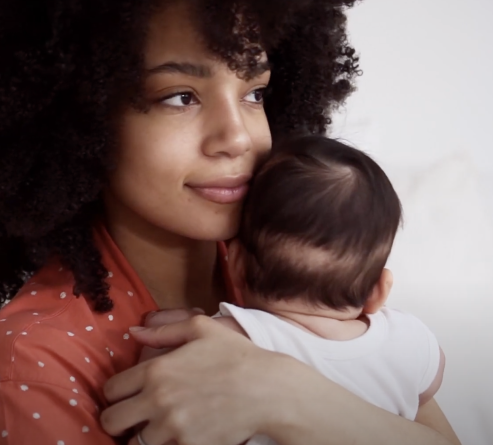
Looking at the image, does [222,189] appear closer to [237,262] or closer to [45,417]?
[237,262]

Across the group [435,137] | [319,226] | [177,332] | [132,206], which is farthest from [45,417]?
[435,137]

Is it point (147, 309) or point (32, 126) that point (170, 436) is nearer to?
point (147, 309)

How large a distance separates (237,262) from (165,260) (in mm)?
191

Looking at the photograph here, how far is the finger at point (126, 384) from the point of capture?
2.52 feet

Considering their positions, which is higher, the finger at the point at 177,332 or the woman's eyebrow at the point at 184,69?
A: the woman's eyebrow at the point at 184,69

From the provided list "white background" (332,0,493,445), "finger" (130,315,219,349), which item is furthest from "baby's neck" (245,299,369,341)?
"white background" (332,0,493,445)

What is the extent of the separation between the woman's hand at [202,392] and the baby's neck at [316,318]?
0.09m

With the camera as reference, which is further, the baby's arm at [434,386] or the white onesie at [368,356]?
the baby's arm at [434,386]

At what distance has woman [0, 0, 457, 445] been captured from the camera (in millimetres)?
751

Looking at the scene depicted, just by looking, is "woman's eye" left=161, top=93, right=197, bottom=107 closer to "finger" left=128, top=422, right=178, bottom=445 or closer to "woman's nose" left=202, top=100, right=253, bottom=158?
"woman's nose" left=202, top=100, right=253, bottom=158

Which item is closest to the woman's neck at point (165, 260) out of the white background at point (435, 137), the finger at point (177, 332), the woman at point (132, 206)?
the woman at point (132, 206)

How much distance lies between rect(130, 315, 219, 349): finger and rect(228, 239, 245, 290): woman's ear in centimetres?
13

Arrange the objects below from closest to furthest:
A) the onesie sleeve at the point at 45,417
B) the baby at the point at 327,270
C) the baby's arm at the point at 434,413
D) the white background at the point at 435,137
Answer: the onesie sleeve at the point at 45,417, the baby at the point at 327,270, the baby's arm at the point at 434,413, the white background at the point at 435,137

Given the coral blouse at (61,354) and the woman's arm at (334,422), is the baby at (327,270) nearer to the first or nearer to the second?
the woman's arm at (334,422)
